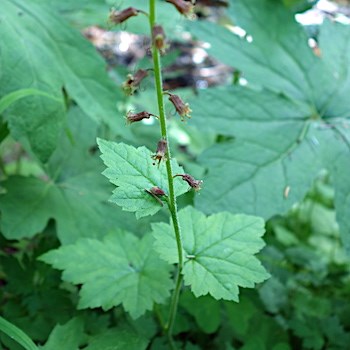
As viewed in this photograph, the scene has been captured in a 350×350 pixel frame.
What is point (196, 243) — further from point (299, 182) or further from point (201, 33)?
point (201, 33)

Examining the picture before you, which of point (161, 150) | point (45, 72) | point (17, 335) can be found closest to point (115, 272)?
point (17, 335)

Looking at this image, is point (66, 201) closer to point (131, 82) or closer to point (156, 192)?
point (156, 192)

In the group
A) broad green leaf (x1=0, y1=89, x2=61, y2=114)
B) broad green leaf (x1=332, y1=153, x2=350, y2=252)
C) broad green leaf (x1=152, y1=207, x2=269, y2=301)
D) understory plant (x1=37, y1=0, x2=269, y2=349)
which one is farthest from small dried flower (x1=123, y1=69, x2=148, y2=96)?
broad green leaf (x1=332, y1=153, x2=350, y2=252)

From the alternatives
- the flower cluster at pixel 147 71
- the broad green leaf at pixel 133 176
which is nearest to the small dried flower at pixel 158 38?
the flower cluster at pixel 147 71

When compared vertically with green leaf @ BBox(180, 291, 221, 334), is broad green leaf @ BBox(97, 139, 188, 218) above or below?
above

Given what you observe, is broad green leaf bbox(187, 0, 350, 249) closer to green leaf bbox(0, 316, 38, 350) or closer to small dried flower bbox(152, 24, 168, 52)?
green leaf bbox(0, 316, 38, 350)

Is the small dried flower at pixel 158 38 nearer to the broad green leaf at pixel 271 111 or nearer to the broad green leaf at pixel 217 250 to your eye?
A: the broad green leaf at pixel 217 250

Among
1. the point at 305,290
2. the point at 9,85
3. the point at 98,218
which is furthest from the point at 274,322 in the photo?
the point at 9,85
